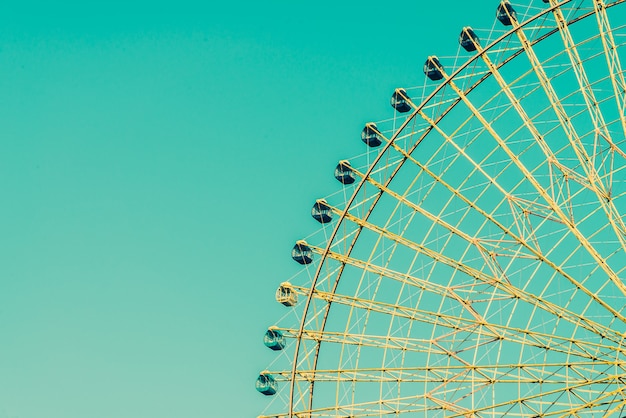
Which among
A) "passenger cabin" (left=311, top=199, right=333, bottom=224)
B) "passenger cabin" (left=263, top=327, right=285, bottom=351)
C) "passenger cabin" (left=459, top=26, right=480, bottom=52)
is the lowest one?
"passenger cabin" (left=263, top=327, right=285, bottom=351)

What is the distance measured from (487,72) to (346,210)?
Result: 575 centimetres

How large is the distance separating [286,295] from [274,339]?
1465mm

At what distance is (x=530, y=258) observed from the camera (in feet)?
103

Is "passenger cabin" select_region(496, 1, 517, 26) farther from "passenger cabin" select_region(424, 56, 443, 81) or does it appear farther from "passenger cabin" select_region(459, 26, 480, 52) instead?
"passenger cabin" select_region(424, 56, 443, 81)

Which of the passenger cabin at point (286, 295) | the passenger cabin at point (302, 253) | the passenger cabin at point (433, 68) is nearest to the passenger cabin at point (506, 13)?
the passenger cabin at point (433, 68)

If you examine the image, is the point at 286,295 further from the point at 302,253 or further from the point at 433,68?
the point at 433,68

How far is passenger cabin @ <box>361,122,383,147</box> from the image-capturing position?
117 ft

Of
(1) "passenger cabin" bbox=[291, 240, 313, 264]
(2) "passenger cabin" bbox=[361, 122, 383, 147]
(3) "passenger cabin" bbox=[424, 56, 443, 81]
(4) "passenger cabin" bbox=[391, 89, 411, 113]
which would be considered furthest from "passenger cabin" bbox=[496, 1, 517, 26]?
(1) "passenger cabin" bbox=[291, 240, 313, 264]

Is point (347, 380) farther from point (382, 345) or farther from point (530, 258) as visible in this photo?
point (530, 258)

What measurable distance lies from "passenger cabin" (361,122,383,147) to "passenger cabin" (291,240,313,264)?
3854 mm

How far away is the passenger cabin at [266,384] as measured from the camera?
3419cm

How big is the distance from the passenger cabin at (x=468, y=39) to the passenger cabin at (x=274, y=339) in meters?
10.5

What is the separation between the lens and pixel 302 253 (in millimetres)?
35906

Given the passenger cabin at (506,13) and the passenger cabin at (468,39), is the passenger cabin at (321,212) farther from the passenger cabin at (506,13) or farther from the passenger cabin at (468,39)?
the passenger cabin at (506,13)
